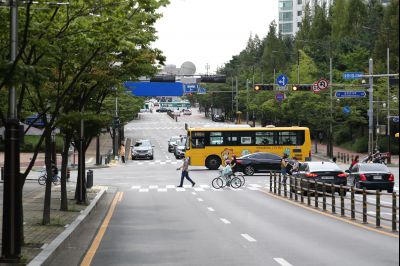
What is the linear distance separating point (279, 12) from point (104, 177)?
15293 centimetres

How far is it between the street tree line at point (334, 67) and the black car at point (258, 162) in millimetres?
14207

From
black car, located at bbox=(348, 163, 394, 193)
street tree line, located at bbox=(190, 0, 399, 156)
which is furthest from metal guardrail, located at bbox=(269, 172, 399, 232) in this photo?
street tree line, located at bbox=(190, 0, 399, 156)

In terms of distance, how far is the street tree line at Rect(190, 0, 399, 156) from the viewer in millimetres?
78938

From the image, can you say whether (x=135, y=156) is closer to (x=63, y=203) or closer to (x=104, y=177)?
(x=104, y=177)

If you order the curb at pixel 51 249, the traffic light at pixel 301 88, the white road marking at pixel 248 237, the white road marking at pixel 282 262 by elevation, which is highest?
the traffic light at pixel 301 88

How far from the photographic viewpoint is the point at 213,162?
56.4 meters

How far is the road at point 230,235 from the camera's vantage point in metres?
14.0

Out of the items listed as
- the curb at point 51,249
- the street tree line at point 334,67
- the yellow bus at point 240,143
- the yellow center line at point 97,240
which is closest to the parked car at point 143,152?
the street tree line at point 334,67

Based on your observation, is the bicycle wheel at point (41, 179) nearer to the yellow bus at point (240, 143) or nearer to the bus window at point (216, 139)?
the yellow bus at point (240, 143)

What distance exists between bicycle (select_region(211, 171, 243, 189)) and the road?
456 cm

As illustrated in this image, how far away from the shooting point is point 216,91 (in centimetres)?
13925

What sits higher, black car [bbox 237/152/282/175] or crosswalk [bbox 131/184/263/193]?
black car [bbox 237/152/282/175]

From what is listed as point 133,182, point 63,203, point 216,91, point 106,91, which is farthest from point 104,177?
point 216,91

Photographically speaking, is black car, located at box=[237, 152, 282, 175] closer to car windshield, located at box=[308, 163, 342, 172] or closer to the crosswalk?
the crosswalk
